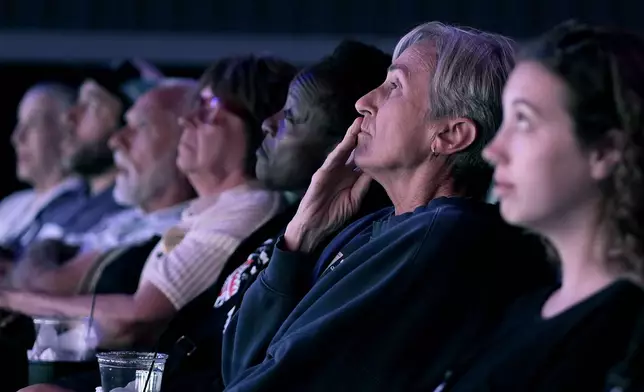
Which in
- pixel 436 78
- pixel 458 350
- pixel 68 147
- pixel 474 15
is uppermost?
pixel 436 78

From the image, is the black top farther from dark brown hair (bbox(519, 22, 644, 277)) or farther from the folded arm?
the folded arm

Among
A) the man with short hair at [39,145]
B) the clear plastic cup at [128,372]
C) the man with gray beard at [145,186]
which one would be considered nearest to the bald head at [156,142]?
the man with gray beard at [145,186]

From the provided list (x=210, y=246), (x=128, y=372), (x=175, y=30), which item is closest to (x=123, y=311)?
(x=210, y=246)

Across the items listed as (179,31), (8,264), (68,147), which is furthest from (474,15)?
(8,264)

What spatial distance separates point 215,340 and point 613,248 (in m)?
1.30

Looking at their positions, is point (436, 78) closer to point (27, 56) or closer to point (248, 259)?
point (248, 259)

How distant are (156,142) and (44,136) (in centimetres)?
168

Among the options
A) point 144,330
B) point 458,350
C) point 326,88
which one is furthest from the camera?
point 144,330

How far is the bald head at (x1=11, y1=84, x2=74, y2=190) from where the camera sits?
203 inches

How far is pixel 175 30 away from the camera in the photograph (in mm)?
5656

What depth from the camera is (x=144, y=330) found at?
8.97 feet

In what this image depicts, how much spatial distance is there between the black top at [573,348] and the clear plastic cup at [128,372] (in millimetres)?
726

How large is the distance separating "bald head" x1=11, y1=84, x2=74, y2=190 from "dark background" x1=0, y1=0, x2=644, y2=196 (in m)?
0.43

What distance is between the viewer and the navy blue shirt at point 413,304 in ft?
5.38
